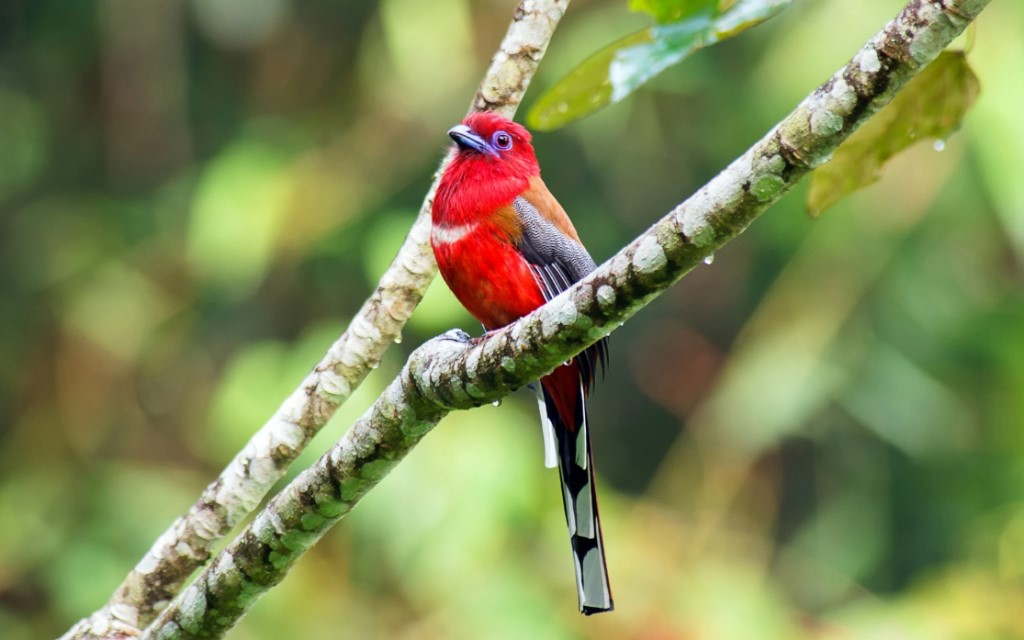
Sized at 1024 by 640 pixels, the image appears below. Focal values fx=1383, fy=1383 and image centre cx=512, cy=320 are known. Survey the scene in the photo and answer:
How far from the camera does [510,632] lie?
612 cm

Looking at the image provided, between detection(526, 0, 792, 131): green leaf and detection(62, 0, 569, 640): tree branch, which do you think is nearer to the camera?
detection(526, 0, 792, 131): green leaf

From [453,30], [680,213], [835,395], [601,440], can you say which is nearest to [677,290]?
[601,440]

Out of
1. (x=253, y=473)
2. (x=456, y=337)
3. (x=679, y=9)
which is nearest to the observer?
(x=679, y=9)

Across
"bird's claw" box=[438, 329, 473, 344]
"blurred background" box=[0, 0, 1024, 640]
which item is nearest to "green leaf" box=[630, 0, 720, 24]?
"bird's claw" box=[438, 329, 473, 344]

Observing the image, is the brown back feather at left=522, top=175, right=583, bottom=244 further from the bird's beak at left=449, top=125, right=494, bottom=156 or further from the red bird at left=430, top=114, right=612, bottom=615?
the bird's beak at left=449, top=125, right=494, bottom=156

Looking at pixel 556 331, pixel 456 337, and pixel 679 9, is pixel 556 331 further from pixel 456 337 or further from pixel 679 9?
pixel 679 9

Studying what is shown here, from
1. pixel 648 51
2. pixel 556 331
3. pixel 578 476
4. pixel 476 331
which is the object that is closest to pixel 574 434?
pixel 578 476

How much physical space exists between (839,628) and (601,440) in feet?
9.80

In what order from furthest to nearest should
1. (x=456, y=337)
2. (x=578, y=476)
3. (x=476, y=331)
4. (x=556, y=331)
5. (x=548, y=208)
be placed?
(x=476, y=331) < (x=548, y=208) < (x=578, y=476) < (x=456, y=337) < (x=556, y=331)

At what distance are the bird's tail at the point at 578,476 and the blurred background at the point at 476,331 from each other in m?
1.63

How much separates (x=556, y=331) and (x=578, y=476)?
1.05 metres

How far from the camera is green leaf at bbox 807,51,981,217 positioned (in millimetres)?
3035

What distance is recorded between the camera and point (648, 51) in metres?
2.88

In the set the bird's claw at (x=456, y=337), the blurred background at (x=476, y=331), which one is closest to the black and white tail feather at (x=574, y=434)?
the bird's claw at (x=456, y=337)
